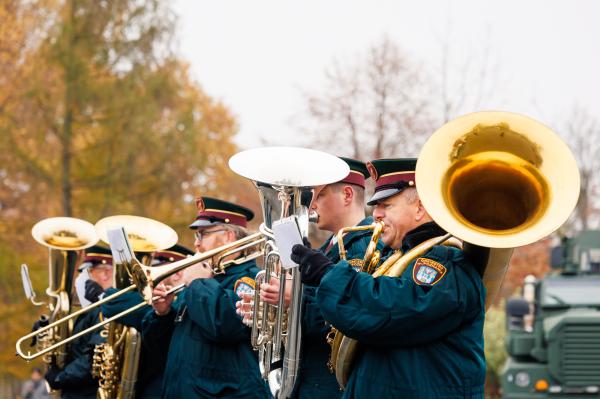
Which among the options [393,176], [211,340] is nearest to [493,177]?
[393,176]

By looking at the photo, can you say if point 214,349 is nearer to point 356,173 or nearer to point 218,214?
point 218,214

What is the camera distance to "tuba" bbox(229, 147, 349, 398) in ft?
15.8

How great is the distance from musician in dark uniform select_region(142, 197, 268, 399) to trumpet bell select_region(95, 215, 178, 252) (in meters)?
0.81

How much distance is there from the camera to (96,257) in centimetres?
866

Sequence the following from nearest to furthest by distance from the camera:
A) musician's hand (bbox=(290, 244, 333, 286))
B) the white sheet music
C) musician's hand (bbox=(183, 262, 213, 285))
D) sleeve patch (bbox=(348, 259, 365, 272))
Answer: musician's hand (bbox=(290, 244, 333, 286)) → the white sheet music → sleeve patch (bbox=(348, 259, 365, 272)) → musician's hand (bbox=(183, 262, 213, 285))

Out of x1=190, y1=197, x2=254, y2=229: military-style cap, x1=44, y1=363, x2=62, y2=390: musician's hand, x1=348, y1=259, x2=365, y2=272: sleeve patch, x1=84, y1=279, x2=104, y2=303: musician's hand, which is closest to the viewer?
x1=348, y1=259, x2=365, y2=272: sleeve patch

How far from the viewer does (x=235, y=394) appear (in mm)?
6086

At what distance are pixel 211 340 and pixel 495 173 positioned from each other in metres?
2.64

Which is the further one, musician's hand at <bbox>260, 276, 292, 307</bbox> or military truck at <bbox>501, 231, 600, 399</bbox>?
military truck at <bbox>501, 231, 600, 399</bbox>

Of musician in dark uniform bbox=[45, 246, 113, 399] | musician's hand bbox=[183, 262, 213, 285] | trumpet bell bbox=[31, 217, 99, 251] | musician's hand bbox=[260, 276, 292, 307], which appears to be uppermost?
musician's hand bbox=[260, 276, 292, 307]

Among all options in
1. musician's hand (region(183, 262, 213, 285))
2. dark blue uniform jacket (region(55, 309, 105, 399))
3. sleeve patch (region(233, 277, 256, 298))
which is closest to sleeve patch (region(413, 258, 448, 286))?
sleeve patch (region(233, 277, 256, 298))

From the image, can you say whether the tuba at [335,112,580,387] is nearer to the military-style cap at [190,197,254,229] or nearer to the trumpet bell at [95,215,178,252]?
the military-style cap at [190,197,254,229]

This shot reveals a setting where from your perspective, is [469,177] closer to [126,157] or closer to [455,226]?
[455,226]

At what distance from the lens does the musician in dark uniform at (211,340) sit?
598 centimetres
